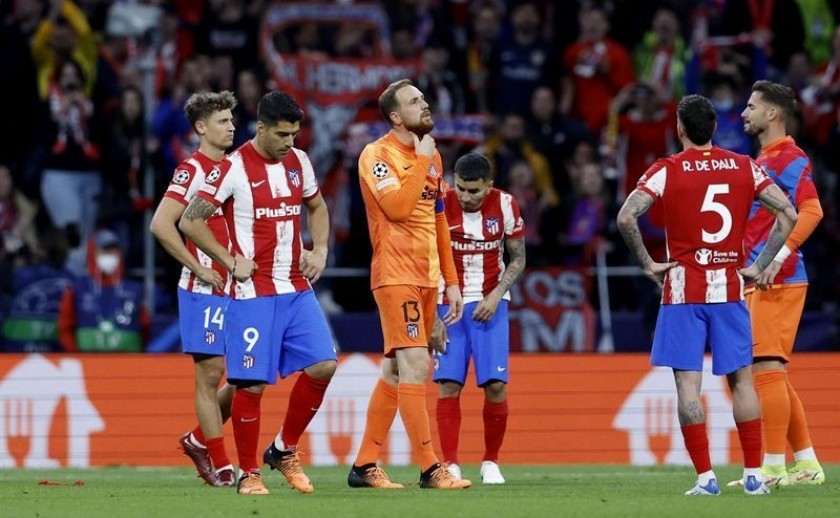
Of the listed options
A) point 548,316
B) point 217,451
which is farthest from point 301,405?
point 548,316

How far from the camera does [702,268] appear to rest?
1024 cm

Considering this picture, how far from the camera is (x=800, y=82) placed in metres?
19.2

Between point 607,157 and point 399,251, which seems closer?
point 399,251

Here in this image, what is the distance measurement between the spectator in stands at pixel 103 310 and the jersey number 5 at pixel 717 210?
25.5 feet

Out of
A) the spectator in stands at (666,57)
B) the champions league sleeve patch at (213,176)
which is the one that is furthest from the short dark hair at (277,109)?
the spectator in stands at (666,57)

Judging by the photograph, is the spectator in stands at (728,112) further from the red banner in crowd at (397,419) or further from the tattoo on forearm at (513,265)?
the tattoo on forearm at (513,265)

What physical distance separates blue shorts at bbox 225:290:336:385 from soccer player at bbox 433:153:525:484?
5.81 ft

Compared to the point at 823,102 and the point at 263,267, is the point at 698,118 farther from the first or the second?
the point at 823,102

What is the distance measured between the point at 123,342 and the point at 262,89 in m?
3.25

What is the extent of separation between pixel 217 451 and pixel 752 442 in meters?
3.44

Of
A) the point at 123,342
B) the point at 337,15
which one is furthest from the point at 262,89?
the point at 123,342

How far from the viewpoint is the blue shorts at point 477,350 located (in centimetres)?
1220

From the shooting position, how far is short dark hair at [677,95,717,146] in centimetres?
1022

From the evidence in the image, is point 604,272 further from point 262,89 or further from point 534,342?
point 262,89
